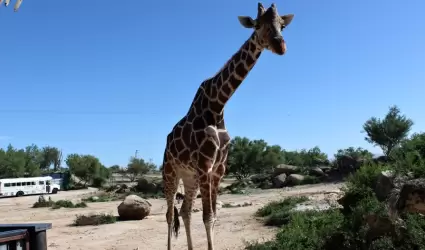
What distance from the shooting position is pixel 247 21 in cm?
681

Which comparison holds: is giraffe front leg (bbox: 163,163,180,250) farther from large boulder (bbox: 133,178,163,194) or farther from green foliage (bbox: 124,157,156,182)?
green foliage (bbox: 124,157,156,182)

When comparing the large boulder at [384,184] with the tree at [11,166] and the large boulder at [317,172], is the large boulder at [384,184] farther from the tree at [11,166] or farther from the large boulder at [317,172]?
the tree at [11,166]

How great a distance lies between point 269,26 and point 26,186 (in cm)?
4461

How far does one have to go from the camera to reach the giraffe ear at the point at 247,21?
679 centimetres

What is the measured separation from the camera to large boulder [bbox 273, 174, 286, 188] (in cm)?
3606

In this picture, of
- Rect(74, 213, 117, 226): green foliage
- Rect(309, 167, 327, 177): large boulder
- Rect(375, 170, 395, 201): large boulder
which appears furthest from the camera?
Rect(309, 167, 327, 177): large boulder

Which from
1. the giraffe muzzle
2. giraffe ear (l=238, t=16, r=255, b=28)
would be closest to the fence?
the giraffe muzzle

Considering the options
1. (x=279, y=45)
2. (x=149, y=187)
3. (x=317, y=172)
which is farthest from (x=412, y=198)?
(x=149, y=187)

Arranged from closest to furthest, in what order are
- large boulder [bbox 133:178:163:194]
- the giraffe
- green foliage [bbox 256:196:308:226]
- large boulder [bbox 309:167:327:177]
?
the giraffe, green foliage [bbox 256:196:308:226], large boulder [bbox 309:167:327:177], large boulder [bbox 133:178:163:194]

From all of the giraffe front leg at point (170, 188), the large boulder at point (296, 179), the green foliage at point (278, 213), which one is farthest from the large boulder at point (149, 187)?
the giraffe front leg at point (170, 188)

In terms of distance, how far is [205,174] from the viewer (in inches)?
276

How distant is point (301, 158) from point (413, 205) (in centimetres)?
5134

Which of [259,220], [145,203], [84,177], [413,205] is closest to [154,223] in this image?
[145,203]

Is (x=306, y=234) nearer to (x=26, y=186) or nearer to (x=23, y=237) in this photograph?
(x=23, y=237)
